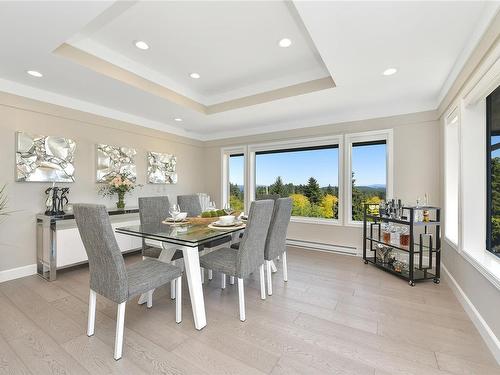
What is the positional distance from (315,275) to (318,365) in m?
1.55

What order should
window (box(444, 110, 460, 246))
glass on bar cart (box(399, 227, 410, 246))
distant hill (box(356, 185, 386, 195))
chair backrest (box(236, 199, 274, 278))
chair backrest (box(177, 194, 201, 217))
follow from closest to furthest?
chair backrest (box(236, 199, 274, 278)), window (box(444, 110, 460, 246)), glass on bar cart (box(399, 227, 410, 246)), chair backrest (box(177, 194, 201, 217)), distant hill (box(356, 185, 386, 195))

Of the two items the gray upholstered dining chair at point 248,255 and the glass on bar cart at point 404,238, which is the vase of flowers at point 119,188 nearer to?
the gray upholstered dining chair at point 248,255

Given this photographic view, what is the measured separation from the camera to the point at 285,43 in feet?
8.10

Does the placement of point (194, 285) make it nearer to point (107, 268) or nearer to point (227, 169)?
point (107, 268)

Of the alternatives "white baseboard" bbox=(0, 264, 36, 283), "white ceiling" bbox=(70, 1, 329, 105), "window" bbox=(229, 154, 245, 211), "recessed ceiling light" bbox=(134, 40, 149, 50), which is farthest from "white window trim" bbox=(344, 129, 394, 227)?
"white baseboard" bbox=(0, 264, 36, 283)

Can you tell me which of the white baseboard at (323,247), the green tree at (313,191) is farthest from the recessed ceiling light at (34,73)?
the white baseboard at (323,247)

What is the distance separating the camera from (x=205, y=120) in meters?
4.35

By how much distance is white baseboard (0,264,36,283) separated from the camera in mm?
2803

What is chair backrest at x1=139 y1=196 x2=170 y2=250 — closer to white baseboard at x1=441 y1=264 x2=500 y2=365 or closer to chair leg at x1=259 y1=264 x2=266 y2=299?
chair leg at x1=259 y1=264 x2=266 y2=299

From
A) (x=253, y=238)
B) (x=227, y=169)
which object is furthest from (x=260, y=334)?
(x=227, y=169)

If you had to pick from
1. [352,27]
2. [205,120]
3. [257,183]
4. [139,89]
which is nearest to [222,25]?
[352,27]

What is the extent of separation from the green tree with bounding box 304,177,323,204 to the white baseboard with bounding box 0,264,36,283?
4338 mm

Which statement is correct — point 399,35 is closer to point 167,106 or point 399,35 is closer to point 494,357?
point 494,357

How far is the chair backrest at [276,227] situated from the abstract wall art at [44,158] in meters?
2.95
